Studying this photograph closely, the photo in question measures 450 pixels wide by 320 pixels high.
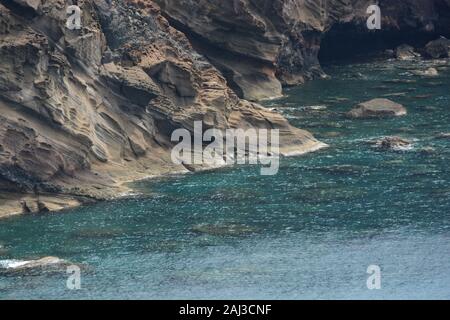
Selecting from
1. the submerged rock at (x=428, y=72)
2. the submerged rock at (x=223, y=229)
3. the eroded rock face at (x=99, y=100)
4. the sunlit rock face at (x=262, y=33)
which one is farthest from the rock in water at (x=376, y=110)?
the submerged rock at (x=223, y=229)

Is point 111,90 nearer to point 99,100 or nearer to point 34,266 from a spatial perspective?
point 99,100

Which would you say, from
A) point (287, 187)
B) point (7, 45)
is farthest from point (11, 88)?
point (287, 187)

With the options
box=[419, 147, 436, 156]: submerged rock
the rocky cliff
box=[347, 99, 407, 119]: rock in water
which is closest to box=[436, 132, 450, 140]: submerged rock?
box=[419, 147, 436, 156]: submerged rock

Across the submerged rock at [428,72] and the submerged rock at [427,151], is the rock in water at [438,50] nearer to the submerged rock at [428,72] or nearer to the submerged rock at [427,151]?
the submerged rock at [428,72]

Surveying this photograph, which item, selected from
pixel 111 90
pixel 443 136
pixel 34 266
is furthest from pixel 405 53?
pixel 34 266

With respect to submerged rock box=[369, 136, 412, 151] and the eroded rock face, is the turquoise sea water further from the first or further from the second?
the eroded rock face

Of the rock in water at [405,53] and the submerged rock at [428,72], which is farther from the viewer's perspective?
the rock in water at [405,53]
